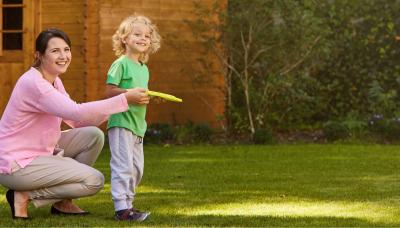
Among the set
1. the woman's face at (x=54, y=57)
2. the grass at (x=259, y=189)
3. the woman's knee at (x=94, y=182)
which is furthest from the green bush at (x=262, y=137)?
the woman's face at (x=54, y=57)

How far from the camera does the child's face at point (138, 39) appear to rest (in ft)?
18.1

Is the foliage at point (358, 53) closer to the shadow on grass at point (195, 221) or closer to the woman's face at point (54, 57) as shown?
the shadow on grass at point (195, 221)

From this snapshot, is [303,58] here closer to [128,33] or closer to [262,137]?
[262,137]

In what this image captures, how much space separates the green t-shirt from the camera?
5406 millimetres

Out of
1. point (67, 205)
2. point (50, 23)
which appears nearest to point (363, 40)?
point (50, 23)

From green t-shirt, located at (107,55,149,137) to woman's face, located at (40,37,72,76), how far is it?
11.3 inches

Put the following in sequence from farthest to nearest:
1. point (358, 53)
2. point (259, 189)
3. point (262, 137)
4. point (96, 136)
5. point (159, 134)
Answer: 1. point (358, 53)
2. point (159, 134)
3. point (262, 137)
4. point (259, 189)
5. point (96, 136)

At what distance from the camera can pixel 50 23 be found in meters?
12.5

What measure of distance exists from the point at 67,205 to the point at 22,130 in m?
0.61

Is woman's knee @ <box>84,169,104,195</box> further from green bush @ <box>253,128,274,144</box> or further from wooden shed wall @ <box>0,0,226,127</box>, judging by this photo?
wooden shed wall @ <box>0,0,226,127</box>

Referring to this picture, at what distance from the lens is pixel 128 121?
542 centimetres

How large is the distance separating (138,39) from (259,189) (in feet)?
6.85

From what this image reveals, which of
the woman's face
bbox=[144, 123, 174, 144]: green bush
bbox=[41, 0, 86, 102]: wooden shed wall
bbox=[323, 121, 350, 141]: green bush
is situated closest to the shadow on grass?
the woman's face

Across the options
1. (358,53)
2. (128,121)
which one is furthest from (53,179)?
(358,53)
